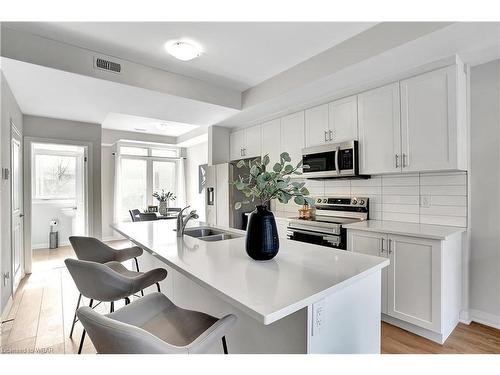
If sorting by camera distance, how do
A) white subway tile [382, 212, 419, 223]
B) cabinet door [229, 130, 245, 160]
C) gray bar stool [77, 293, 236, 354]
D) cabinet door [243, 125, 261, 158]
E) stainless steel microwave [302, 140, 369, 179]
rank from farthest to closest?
cabinet door [229, 130, 245, 160] < cabinet door [243, 125, 261, 158] < stainless steel microwave [302, 140, 369, 179] < white subway tile [382, 212, 419, 223] < gray bar stool [77, 293, 236, 354]

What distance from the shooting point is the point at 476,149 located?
2.43 m

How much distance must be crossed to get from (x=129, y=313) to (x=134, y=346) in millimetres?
515

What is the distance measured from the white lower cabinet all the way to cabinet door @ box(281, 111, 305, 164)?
147 centimetres

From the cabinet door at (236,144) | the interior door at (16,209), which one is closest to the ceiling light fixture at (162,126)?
the cabinet door at (236,144)

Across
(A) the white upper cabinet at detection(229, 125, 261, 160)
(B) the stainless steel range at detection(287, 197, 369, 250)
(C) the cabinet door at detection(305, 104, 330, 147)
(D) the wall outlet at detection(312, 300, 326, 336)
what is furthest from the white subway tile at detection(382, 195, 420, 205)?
(D) the wall outlet at detection(312, 300, 326, 336)

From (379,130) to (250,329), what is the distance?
7.51 feet

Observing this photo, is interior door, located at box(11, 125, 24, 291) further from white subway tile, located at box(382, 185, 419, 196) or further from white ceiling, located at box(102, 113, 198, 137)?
white subway tile, located at box(382, 185, 419, 196)

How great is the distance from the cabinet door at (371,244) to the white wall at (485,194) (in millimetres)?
813

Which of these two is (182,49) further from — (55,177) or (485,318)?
(55,177)

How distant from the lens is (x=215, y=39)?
2342 mm

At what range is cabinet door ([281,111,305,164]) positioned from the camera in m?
3.50

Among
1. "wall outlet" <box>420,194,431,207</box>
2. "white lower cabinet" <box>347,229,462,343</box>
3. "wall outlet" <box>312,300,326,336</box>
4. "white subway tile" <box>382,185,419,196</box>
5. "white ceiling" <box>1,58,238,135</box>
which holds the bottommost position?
"white lower cabinet" <box>347,229,462,343</box>

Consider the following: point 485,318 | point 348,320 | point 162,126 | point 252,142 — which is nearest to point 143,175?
point 162,126
